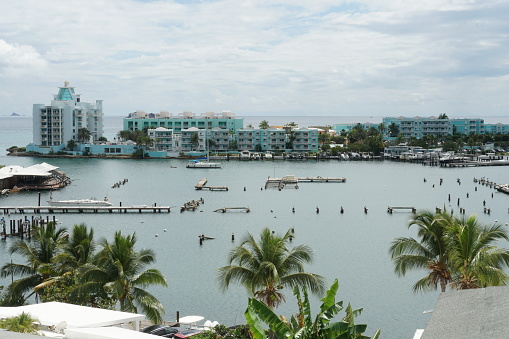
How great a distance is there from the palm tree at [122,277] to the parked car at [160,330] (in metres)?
1.73

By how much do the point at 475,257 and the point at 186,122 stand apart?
475 feet

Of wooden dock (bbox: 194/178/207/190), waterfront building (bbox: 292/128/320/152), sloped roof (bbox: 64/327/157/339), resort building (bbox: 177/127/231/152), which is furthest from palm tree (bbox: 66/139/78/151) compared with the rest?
sloped roof (bbox: 64/327/157/339)

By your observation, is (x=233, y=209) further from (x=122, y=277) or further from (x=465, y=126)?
(x=465, y=126)

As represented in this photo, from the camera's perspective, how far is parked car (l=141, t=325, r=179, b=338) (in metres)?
23.9

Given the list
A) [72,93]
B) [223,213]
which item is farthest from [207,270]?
[72,93]

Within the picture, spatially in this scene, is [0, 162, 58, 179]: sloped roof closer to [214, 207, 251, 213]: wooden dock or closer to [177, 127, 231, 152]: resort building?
[214, 207, 251, 213]: wooden dock

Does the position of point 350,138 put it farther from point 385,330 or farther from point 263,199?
point 385,330

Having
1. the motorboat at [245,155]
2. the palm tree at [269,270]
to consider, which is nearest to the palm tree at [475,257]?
the palm tree at [269,270]

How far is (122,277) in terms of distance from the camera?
862 inches

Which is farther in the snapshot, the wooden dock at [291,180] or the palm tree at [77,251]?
the wooden dock at [291,180]

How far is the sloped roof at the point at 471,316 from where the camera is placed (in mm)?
12703

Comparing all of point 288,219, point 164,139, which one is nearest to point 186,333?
point 288,219

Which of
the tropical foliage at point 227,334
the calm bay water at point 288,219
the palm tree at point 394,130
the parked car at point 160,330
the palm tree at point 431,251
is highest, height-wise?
the palm tree at point 394,130

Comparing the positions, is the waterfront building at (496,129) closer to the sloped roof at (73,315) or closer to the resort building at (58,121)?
the resort building at (58,121)
